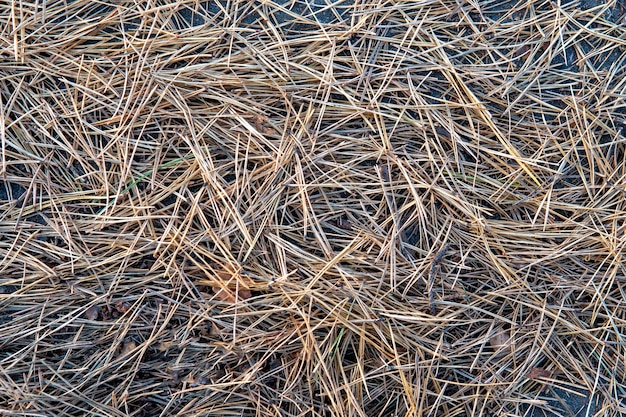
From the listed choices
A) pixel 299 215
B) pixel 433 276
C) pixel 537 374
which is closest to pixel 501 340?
pixel 537 374

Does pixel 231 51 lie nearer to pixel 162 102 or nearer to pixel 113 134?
pixel 162 102

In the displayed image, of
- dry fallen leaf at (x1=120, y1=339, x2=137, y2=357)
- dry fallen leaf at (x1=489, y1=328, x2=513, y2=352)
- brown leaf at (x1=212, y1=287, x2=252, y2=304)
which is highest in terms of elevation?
brown leaf at (x1=212, y1=287, x2=252, y2=304)

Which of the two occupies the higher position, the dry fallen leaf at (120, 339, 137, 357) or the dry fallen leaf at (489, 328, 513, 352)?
the dry fallen leaf at (120, 339, 137, 357)

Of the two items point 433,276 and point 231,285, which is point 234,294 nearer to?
point 231,285

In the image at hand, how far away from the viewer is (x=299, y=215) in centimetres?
170

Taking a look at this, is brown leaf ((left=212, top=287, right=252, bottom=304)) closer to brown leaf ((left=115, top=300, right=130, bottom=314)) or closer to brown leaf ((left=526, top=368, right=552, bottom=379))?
brown leaf ((left=115, top=300, right=130, bottom=314))

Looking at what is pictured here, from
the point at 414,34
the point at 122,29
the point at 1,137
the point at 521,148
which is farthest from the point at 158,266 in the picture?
the point at 521,148

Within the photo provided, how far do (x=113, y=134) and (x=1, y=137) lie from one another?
0.33 metres

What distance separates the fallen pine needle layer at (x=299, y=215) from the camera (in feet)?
5.41

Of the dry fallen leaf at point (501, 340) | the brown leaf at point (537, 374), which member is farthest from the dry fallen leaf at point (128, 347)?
the brown leaf at point (537, 374)

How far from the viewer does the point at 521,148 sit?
68.4 inches

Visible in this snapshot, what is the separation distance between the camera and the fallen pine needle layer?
1.65 metres

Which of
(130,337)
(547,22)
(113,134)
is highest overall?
(547,22)

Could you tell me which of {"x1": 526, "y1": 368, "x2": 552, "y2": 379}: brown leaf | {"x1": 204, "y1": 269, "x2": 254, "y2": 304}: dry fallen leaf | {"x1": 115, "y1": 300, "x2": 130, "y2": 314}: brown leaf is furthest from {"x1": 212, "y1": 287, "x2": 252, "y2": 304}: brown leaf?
{"x1": 526, "y1": 368, "x2": 552, "y2": 379}: brown leaf
